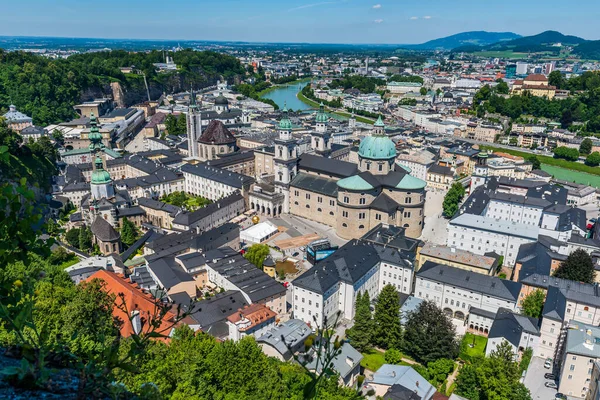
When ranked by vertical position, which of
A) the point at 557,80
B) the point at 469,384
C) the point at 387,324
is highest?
the point at 557,80

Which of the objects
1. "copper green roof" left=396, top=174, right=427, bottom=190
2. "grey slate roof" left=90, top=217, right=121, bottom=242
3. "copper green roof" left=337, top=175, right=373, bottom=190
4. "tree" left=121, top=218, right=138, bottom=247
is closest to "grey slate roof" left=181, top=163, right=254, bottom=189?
"copper green roof" left=337, top=175, right=373, bottom=190

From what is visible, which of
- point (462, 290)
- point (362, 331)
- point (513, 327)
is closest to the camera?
point (513, 327)

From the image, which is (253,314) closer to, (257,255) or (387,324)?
(387,324)

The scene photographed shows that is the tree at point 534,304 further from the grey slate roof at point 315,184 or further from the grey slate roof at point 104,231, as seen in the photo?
the grey slate roof at point 104,231

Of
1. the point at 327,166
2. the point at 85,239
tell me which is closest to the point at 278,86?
the point at 327,166

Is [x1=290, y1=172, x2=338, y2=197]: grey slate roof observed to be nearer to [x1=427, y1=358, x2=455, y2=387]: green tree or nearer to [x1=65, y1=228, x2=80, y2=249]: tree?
[x1=65, y1=228, x2=80, y2=249]: tree

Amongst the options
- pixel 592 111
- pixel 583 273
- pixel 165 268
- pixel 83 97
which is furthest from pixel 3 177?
pixel 592 111
